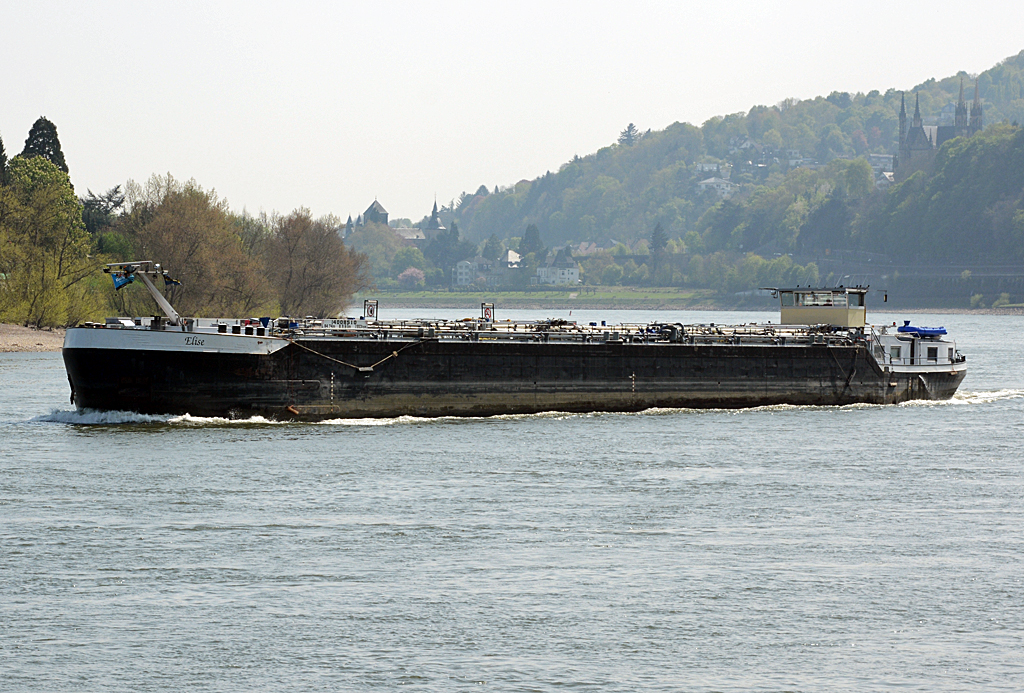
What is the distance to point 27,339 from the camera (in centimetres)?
10700

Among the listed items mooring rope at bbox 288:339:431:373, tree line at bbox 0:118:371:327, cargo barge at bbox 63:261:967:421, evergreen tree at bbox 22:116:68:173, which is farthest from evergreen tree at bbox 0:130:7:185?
mooring rope at bbox 288:339:431:373

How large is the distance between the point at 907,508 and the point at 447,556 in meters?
15.7

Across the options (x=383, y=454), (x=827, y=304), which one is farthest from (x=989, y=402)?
(x=383, y=454)

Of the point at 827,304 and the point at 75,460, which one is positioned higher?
the point at 827,304

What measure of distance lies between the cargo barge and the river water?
1.56m

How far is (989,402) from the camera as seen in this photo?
7044cm

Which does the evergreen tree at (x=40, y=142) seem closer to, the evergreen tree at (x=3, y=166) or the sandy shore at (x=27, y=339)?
the evergreen tree at (x=3, y=166)

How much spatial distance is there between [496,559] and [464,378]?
23838 mm

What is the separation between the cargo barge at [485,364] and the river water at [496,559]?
156 centimetres

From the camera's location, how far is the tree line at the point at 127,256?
361ft

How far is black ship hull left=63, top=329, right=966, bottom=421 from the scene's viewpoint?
49062 mm

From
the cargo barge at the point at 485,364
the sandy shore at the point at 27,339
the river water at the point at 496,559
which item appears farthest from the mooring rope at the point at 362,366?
the sandy shore at the point at 27,339

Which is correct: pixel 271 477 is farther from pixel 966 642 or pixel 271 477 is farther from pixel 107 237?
pixel 107 237

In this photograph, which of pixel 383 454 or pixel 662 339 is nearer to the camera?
pixel 383 454
